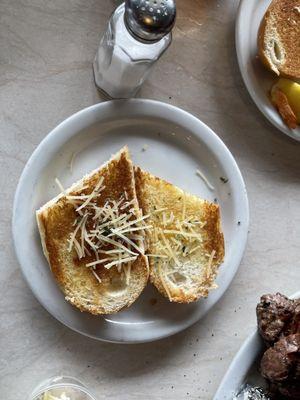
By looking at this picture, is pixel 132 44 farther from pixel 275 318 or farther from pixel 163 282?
pixel 275 318

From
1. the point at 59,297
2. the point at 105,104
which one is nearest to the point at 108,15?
the point at 105,104

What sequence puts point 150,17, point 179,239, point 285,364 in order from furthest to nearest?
point 179,239 < point 285,364 < point 150,17

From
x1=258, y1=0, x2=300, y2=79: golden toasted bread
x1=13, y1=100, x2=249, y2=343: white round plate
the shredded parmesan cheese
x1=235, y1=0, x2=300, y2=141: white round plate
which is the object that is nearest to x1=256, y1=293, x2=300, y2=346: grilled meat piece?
x1=13, y1=100, x2=249, y2=343: white round plate

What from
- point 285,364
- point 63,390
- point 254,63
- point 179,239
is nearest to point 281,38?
point 254,63

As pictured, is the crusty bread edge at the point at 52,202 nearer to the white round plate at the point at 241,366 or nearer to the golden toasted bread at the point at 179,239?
the golden toasted bread at the point at 179,239

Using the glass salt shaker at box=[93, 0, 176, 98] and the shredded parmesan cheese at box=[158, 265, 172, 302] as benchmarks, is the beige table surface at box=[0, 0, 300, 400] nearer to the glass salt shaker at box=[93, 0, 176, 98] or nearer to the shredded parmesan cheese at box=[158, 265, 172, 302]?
the glass salt shaker at box=[93, 0, 176, 98]

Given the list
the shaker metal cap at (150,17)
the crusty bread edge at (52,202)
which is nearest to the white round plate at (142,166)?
the crusty bread edge at (52,202)
